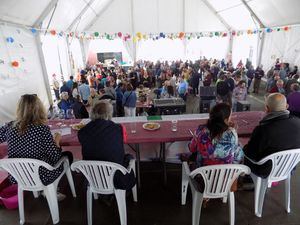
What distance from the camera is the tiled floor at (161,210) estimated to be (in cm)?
232

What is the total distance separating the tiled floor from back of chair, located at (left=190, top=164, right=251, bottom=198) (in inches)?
20.3

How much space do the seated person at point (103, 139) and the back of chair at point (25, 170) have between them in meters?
0.48

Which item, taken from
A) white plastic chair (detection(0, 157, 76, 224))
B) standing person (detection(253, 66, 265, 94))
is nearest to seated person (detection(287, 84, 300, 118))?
white plastic chair (detection(0, 157, 76, 224))

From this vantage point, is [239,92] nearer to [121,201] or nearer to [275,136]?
[275,136]

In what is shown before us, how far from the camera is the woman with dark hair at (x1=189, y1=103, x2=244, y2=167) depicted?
189 centimetres

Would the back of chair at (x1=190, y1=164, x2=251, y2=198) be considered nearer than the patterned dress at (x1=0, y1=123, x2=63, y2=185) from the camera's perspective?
Yes

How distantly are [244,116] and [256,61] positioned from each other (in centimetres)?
1033

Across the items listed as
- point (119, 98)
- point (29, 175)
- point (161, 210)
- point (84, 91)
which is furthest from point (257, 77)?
point (29, 175)

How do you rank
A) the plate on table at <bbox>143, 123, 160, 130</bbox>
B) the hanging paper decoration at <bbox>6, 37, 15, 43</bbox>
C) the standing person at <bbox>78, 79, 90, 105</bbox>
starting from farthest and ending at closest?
the standing person at <bbox>78, 79, 90, 105</bbox> < the hanging paper decoration at <bbox>6, 37, 15, 43</bbox> < the plate on table at <bbox>143, 123, 160, 130</bbox>

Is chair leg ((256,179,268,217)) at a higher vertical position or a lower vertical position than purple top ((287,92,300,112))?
lower

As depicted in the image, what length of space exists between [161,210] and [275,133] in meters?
1.46

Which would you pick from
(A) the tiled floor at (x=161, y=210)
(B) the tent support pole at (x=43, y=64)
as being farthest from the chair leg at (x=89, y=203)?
(B) the tent support pole at (x=43, y=64)

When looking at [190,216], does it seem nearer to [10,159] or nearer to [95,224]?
[95,224]

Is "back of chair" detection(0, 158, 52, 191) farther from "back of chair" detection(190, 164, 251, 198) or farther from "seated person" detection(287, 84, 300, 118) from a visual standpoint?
"seated person" detection(287, 84, 300, 118)
